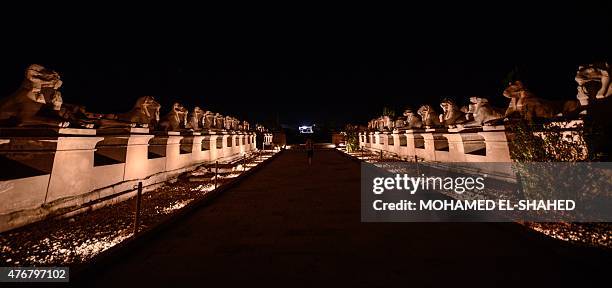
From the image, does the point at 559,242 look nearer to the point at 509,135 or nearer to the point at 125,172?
the point at 509,135

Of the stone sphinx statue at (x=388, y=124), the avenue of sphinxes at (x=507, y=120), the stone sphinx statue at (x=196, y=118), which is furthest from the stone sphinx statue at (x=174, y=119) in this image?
the stone sphinx statue at (x=388, y=124)

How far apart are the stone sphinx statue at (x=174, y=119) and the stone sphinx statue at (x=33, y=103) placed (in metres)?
5.53

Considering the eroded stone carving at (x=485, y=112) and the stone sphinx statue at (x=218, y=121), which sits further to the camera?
the stone sphinx statue at (x=218, y=121)

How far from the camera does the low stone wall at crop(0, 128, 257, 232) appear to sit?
4652 mm

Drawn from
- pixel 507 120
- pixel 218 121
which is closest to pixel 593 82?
pixel 507 120

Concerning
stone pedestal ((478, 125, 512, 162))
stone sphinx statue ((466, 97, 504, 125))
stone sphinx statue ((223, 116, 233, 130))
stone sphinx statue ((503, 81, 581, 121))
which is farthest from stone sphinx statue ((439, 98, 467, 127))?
stone sphinx statue ((223, 116, 233, 130))

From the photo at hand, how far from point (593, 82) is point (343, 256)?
7.54 metres

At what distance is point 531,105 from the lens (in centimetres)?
820

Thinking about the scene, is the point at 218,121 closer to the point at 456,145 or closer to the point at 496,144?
the point at 456,145

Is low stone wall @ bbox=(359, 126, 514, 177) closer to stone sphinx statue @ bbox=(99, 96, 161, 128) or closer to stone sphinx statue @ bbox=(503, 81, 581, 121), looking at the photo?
stone sphinx statue @ bbox=(503, 81, 581, 121)

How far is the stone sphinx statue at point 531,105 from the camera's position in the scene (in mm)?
8023

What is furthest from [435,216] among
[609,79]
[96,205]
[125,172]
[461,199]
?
[125,172]

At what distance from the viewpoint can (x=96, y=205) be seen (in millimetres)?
5859

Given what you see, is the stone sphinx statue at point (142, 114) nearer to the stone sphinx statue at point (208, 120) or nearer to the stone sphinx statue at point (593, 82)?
the stone sphinx statue at point (208, 120)
